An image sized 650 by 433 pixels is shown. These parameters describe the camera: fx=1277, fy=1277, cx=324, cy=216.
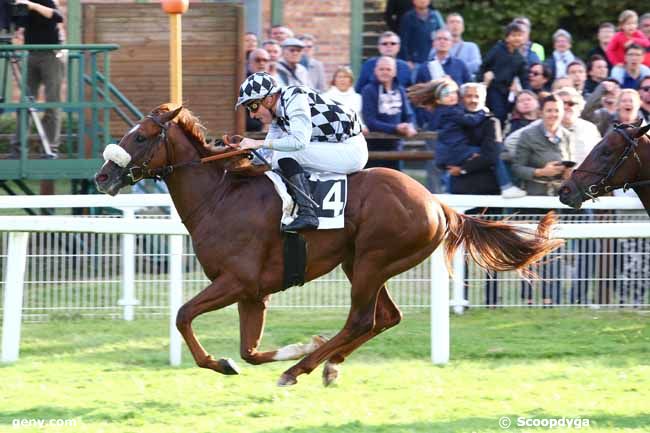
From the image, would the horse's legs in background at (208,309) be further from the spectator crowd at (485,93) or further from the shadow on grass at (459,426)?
the spectator crowd at (485,93)

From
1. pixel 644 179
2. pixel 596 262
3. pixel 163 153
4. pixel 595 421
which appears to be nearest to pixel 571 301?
pixel 596 262

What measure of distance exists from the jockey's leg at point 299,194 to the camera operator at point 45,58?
4.01 m

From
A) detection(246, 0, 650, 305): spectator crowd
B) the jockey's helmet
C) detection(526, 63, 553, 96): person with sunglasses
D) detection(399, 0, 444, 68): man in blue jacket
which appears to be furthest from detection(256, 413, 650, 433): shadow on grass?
detection(399, 0, 444, 68): man in blue jacket

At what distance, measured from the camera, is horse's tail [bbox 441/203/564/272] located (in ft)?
24.2

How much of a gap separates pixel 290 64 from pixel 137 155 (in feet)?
16.1

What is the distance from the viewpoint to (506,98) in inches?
446

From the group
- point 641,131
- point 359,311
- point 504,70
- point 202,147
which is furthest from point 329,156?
point 504,70

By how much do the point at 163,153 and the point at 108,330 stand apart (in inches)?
82.1

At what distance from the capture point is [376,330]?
24.0ft

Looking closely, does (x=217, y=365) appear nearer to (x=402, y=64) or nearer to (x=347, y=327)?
(x=347, y=327)

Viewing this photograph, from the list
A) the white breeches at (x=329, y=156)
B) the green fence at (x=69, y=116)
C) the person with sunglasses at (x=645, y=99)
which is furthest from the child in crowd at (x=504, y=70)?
the white breeches at (x=329, y=156)

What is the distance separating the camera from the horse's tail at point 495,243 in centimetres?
737

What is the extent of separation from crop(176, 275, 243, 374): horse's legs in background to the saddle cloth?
46cm

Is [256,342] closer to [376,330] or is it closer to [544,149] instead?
[376,330]
